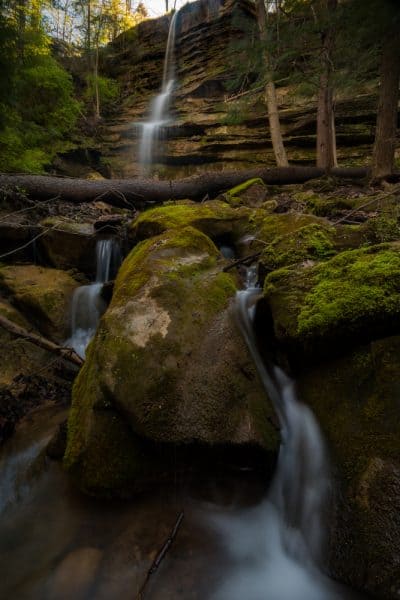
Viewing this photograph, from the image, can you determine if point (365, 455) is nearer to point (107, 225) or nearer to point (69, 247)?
point (107, 225)

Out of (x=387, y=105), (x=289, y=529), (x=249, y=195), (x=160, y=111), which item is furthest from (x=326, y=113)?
(x=289, y=529)

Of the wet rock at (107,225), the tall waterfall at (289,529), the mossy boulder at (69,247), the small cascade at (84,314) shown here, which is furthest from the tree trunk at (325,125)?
the tall waterfall at (289,529)

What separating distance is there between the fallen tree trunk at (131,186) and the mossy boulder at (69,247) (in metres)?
1.30

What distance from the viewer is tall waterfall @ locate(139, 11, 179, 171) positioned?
15523 mm

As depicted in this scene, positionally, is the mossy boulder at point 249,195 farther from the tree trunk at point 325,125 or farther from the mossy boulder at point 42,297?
the mossy boulder at point 42,297

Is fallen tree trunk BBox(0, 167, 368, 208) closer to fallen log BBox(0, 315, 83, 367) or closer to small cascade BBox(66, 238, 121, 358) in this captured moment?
small cascade BBox(66, 238, 121, 358)

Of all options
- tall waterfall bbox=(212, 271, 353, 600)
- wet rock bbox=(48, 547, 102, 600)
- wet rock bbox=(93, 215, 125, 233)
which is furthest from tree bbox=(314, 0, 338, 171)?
wet rock bbox=(48, 547, 102, 600)

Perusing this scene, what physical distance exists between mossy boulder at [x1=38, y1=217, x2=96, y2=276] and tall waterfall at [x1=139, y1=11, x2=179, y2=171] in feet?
31.0

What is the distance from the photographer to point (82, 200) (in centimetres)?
853

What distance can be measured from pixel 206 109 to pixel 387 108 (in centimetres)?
1004

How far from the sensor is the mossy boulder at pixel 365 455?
1.84m

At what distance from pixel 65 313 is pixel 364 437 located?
16.5 feet

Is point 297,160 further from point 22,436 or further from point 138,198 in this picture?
point 22,436

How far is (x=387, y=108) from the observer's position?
7.20m
